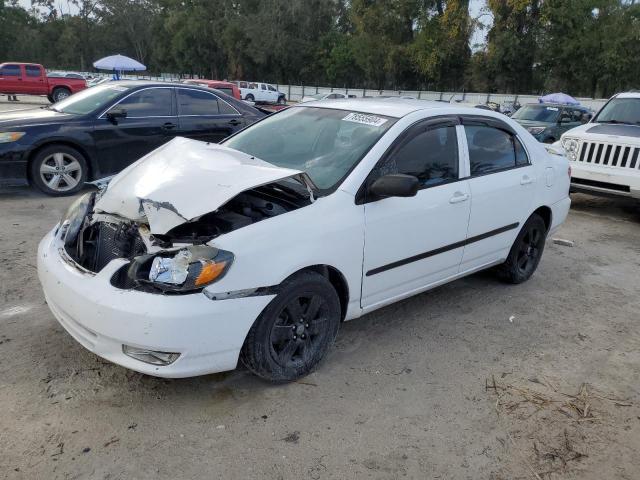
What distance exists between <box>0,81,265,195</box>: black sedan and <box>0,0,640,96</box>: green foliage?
37.2 meters

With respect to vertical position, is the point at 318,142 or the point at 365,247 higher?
the point at 318,142

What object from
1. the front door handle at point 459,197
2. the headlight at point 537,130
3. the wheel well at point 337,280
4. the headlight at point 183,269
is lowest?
the wheel well at point 337,280

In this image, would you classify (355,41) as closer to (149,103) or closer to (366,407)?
(149,103)

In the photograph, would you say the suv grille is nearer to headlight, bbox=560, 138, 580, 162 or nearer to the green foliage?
headlight, bbox=560, 138, 580, 162

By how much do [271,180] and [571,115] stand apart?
42.0 ft

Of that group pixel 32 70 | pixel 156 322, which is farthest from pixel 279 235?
pixel 32 70

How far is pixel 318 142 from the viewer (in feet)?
12.2

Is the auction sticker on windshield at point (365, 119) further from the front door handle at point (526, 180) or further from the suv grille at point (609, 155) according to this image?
the suv grille at point (609, 155)

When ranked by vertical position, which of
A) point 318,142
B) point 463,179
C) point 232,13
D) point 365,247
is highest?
point 232,13

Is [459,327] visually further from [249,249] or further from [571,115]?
[571,115]

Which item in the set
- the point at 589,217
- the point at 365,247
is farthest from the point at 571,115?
the point at 365,247

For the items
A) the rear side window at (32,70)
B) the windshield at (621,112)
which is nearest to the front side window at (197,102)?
the windshield at (621,112)

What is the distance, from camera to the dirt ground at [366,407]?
248cm

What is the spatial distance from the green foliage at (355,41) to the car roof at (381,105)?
Result: 39526 millimetres
